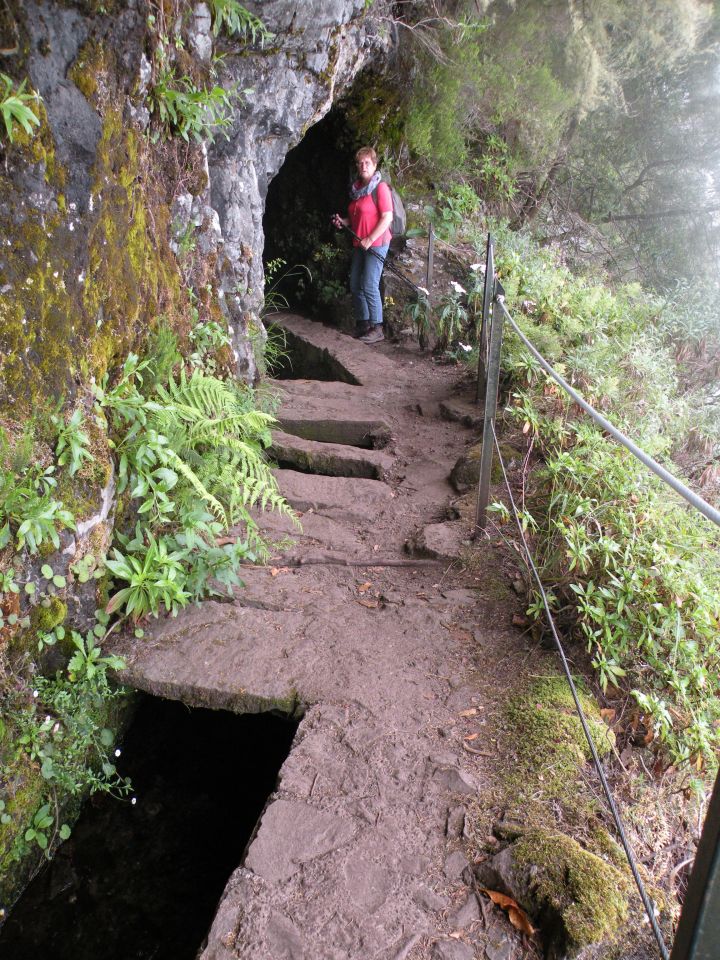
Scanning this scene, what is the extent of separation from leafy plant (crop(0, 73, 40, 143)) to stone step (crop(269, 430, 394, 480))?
324 centimetres

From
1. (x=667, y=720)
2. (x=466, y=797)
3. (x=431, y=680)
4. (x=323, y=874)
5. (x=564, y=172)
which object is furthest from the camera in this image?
(x=564, y=172)

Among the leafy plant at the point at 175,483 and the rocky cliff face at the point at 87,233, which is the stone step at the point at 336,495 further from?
the rocky cliff face at the point at 87,233

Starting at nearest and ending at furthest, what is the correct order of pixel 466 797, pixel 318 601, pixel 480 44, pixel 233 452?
pixel 466 797 < pixel 318 601 < pixel 233 452 < pixel 480 44

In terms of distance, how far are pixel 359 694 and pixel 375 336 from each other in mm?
6599

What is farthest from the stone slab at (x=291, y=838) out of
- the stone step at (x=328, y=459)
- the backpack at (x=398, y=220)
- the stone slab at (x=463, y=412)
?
the backpack at (x=398, y=220)

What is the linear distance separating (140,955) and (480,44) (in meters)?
11.5

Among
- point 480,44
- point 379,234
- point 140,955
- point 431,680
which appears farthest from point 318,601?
point 480,44

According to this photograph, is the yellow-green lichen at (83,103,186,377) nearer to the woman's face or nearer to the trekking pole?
the woman's face

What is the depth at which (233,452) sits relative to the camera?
448 cm

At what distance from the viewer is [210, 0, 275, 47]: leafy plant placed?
4.78 metres

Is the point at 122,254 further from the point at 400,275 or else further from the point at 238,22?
the point at 400,275

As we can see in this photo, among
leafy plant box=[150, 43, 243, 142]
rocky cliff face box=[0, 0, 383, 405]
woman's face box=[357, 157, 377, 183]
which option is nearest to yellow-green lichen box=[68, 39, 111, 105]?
rocky cliff face box=[0, 0, 383, 405]

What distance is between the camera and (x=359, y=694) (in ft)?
10.9

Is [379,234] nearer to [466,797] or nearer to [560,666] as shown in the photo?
[560,666]
